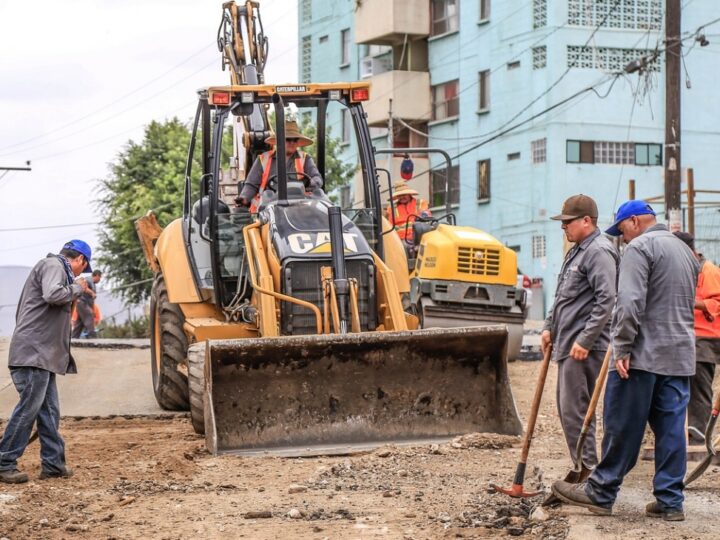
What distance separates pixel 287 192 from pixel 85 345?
10.6 metres

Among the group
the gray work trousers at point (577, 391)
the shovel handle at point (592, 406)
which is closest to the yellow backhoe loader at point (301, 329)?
the gray work trousers at point (577, 391)

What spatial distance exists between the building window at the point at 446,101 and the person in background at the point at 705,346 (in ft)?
103

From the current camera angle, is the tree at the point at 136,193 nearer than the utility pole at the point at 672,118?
No

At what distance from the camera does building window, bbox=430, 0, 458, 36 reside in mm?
42438

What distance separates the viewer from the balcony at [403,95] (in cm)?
4266

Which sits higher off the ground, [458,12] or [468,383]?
[458,12]

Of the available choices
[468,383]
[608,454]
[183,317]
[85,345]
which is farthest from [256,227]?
[85,345]

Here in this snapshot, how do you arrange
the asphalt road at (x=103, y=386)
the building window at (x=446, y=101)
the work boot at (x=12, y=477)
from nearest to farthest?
the work boot at (x=12, y=477) < the asphalt road at (x=103, y=386) < the building window at (x=446, y=101)

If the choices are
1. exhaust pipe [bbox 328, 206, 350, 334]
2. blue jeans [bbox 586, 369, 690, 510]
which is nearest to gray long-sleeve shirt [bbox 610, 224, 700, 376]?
blue jeans [bbox 586, 369, 690, 510]

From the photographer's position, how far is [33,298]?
9.95m

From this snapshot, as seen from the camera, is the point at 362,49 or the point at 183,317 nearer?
the point at 183,317

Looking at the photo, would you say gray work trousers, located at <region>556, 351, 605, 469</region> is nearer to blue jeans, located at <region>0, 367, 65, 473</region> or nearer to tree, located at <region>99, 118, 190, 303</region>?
blue jeans, located at <region>0, 367, 65, 473</region>

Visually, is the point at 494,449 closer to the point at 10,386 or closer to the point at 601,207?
the point at 10,386

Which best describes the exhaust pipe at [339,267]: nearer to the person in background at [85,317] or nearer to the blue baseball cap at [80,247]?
the blue baseball cap at [80,247]
